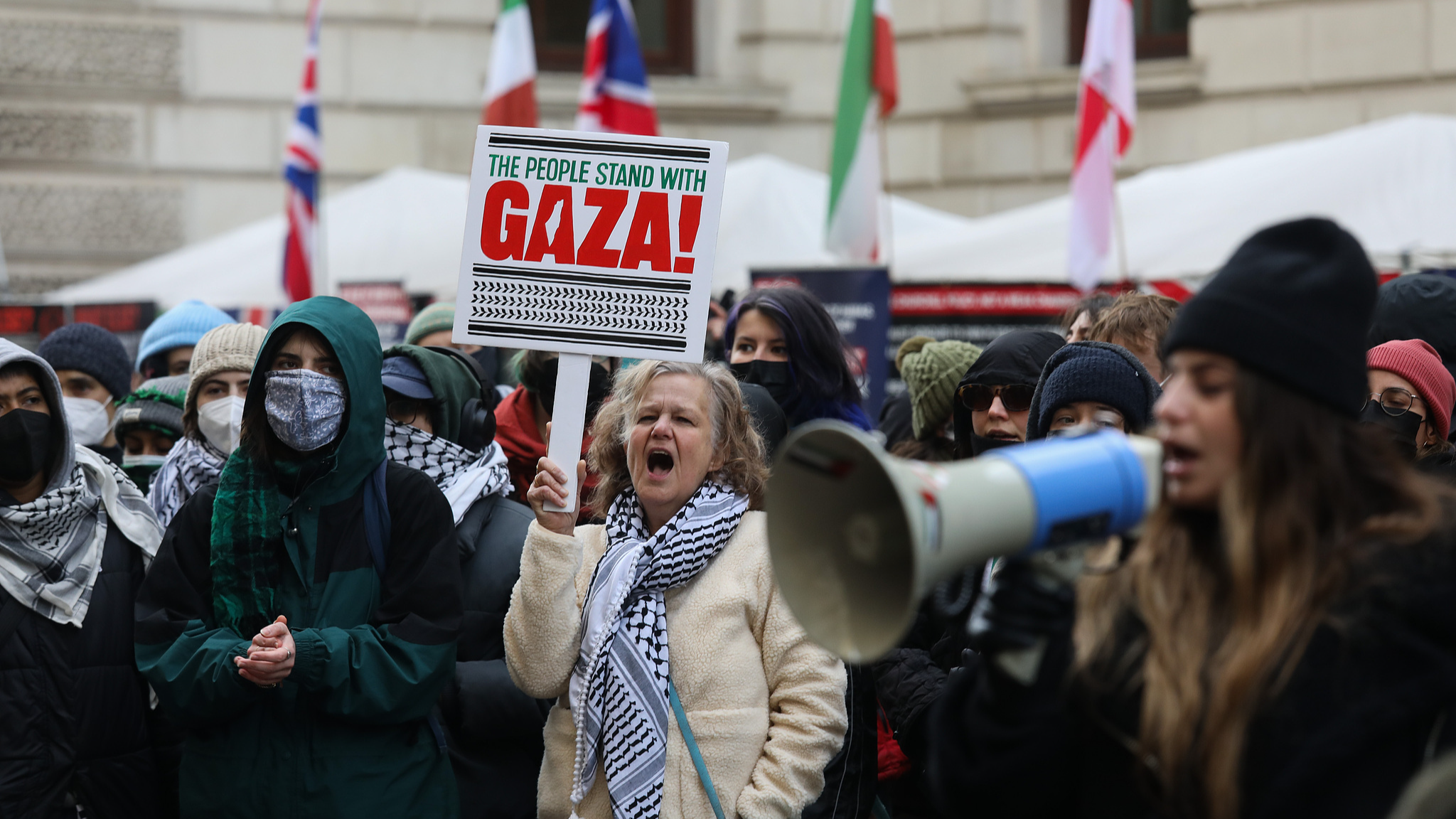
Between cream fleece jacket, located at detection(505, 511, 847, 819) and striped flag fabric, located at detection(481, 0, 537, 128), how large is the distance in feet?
23.0

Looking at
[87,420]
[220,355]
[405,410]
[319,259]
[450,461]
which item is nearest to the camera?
[450,461]

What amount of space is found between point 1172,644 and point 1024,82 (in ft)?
41.2

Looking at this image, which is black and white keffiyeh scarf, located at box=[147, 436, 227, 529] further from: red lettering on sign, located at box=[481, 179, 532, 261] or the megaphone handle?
the megaphone handle

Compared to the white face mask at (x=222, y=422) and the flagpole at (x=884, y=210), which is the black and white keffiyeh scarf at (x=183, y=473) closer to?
the white face mask at (x=222, y=422)

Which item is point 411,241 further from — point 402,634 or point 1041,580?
point 1041,580

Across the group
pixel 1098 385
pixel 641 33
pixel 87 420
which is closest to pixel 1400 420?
pixel 1098 385

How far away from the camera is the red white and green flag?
9.09m

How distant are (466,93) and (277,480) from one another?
10.5 m

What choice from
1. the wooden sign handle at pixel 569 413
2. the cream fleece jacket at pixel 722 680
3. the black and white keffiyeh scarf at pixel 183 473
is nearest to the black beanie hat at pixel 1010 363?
the cream fleece jacket at pixel 722 680

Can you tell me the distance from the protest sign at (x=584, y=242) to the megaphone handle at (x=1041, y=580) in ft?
5.60

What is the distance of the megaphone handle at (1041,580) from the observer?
2.04 metres

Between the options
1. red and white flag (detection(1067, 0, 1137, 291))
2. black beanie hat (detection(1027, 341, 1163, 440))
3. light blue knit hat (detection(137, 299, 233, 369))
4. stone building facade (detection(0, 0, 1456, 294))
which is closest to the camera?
black beanie hat (detection(1027, 341, 1163, 440))

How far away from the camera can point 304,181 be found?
10.5 m

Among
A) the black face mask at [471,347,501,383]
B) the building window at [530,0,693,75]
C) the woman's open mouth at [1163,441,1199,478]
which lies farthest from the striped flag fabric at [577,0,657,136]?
the woman's open mouth at [1163,441,1199,478]
